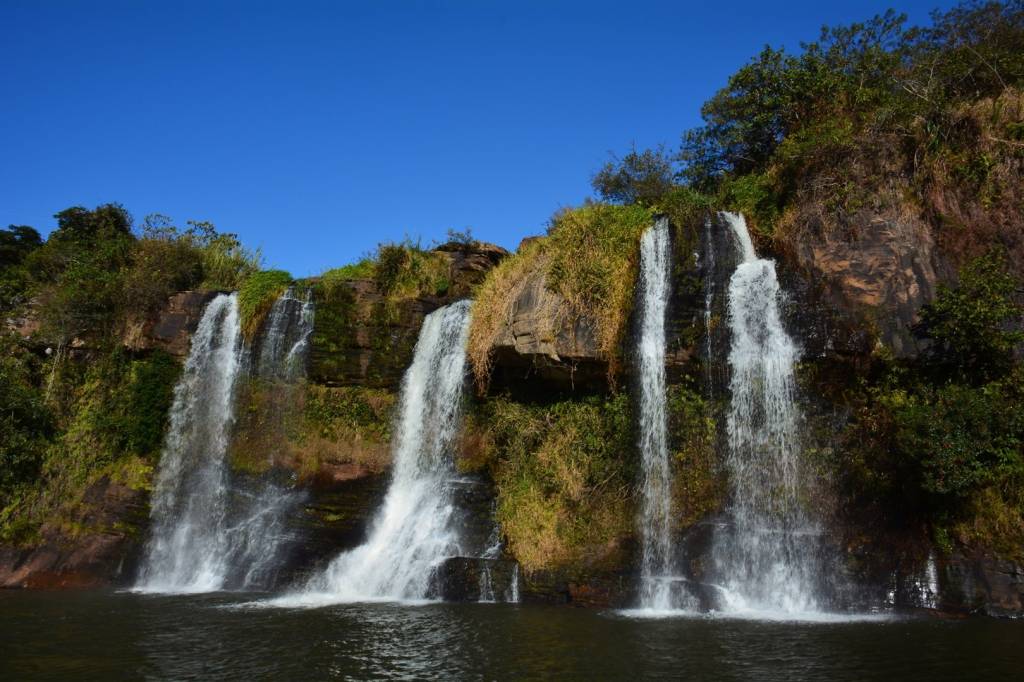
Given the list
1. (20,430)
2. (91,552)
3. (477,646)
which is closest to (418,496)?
(477,646)

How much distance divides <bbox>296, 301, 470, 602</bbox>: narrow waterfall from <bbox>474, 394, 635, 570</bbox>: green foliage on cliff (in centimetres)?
111

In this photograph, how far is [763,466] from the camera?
45.5 feet

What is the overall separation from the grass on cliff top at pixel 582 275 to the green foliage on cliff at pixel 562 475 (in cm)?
133

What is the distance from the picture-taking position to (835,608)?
1177cm

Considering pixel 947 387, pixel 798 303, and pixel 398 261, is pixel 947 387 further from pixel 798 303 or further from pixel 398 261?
pixel 398 261

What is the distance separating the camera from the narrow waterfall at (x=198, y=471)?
16.9 metres

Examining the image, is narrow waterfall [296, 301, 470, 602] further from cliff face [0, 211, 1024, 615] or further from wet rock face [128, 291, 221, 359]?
wet rock face [128, 291, 221, 359]

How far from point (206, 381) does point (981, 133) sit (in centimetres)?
2113

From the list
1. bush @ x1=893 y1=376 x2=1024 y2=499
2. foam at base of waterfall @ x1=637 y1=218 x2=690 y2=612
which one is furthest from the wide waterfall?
bush @ x1=893 y1=376 x2=1024 y2=499

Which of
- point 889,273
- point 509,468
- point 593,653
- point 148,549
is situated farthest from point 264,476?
point 889,273

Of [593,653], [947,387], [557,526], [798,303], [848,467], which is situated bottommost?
[593,653]

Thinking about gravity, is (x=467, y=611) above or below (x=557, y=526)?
below

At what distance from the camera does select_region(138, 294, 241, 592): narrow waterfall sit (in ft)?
55.4

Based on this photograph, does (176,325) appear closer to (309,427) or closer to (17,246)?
(309,427)
